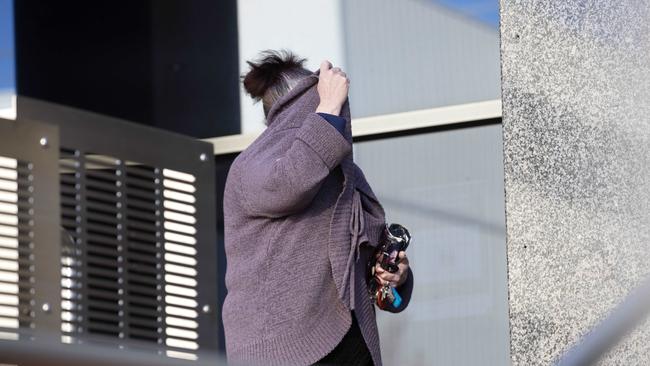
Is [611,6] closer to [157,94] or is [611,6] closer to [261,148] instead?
[261,148]

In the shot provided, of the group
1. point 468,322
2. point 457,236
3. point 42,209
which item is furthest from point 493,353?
point 42,209

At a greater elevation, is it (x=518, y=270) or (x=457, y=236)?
(x=518, y=270)

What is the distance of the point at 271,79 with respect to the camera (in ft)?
10.4

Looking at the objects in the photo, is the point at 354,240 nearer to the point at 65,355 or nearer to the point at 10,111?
the point at 65,355

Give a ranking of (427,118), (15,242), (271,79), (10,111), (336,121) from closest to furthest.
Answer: (336,121) → (271,79) → (15,242) → (10,111) → (427,118)

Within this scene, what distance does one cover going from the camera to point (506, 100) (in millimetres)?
3211

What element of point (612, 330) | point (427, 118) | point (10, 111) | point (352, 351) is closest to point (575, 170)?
point (352, 351)

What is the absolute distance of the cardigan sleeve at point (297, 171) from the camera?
2.75m

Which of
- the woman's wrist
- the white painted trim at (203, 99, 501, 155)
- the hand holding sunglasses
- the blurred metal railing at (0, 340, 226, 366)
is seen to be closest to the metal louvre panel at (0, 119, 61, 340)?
the white painted trim at (203, 99, 501, 155)

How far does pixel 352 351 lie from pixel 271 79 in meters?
0.76

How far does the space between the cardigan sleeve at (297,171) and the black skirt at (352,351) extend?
0.31 metres

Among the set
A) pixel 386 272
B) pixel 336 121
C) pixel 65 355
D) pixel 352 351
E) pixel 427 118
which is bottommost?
pixel 352 351

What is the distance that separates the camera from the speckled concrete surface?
10.1 ft

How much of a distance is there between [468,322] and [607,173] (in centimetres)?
165
